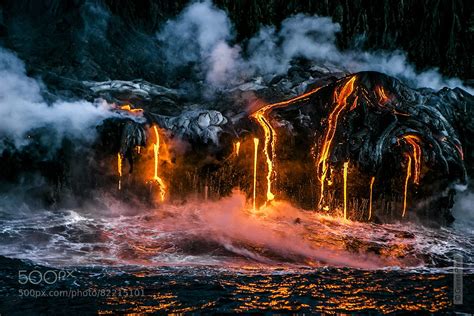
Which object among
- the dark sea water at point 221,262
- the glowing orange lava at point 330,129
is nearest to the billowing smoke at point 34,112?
the dark sea water at point 221,262

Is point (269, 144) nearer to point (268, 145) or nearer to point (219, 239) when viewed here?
point (268, 145)

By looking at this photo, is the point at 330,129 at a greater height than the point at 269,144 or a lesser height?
greater

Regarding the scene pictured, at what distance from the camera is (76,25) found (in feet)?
47.2

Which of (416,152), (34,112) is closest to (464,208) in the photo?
(416,152)

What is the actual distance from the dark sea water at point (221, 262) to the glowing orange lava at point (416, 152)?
3.65 ft

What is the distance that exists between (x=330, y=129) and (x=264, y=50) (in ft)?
17.6

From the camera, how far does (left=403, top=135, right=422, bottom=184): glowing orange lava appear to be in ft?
34.2

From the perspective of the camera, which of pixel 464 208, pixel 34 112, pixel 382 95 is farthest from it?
pixel 464 208

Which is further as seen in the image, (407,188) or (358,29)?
(358,29)

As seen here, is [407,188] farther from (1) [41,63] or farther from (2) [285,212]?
(1) [41,63]

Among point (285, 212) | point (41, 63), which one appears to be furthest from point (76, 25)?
point (285, 212)

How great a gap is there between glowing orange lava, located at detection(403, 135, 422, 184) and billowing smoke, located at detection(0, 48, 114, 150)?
6.79 meters

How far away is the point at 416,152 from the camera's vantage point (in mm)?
10500

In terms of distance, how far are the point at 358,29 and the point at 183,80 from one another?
6644mm
